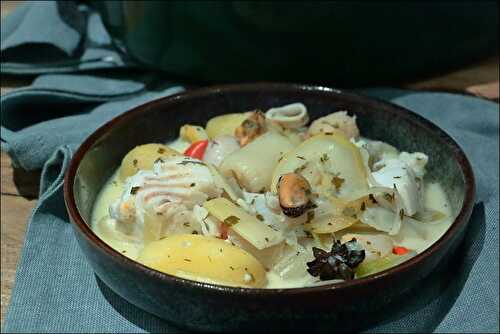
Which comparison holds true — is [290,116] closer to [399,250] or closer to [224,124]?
[224,124]

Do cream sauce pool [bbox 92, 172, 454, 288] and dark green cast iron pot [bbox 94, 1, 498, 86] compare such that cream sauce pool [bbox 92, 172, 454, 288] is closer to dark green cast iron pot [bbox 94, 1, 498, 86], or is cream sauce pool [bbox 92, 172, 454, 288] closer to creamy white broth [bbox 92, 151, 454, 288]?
creamy white broth [bbox 92, 151, 454, 288]

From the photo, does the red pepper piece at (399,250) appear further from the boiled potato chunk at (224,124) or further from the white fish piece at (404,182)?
the boiled potato chunk at (224,124)

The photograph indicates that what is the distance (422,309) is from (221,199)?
0.84 feet

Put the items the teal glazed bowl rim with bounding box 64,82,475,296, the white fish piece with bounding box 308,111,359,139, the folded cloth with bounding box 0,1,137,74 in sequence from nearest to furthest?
the teal glazed bowl rim with bounding box 64,82,475,296
the white fish piece with bounding box 308,111,359,139
the folded cloth with bounding box 0,1,137,74

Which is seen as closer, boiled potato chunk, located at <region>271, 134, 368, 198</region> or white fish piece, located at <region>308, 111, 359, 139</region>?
boiled potato chunk, located at <region>271, 134, 368, 198</region>

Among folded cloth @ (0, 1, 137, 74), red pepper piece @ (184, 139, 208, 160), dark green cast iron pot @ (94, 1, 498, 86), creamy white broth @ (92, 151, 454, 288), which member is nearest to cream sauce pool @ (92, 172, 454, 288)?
creamy white broth @ (92, 151, 454, 288)

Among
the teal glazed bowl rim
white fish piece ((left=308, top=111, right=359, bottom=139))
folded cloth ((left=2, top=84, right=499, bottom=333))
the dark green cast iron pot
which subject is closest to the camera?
the teal glazed bowl rim

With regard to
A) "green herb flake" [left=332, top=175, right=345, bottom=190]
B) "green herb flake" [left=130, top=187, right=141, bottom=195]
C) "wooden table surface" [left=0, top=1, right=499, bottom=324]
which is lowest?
"wooden table surface" [left=0, top=1, right=499, bottom=324]

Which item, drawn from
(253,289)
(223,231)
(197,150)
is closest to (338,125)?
(197,150)

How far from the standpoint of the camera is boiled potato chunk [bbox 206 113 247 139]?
111 centimetres

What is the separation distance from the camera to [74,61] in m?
1.48

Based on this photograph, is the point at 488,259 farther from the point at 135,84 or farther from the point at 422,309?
the point at 135,84

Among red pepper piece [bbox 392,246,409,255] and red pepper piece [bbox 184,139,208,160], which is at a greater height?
red pepper piece [bbox 392,246,409,255]

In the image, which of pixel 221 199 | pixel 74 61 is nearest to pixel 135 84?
pixel 74 61
